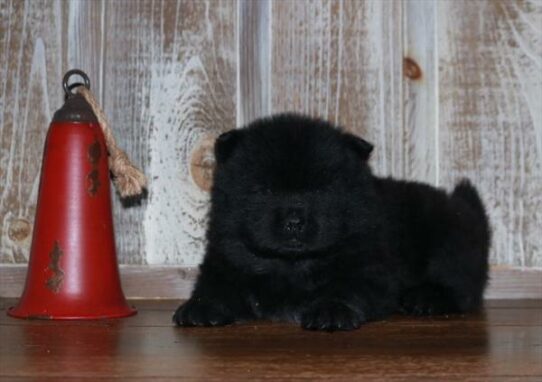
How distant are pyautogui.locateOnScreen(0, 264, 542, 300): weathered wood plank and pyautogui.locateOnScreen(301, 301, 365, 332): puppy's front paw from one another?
942 mm

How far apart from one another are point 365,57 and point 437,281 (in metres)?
0.89

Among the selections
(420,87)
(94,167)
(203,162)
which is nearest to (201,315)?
(94,167)

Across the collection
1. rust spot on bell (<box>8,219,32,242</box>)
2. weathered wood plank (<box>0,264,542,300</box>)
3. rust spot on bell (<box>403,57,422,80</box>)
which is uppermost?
rust spot on bell (<box>403,57,422,80</box>)

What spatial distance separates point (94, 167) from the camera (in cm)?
315

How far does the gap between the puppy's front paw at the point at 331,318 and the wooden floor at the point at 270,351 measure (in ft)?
0.13

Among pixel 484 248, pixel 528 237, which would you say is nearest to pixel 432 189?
pixel 484 248

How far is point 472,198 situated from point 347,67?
25.7 inches

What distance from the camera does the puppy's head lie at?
2.91m

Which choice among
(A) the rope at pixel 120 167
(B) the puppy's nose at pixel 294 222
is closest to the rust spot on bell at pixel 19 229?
(A) the rope at pixel 120 167

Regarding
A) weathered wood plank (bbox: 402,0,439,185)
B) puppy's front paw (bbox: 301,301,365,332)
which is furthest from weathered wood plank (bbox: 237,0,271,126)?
puppy's front paw (bbox: 301,301,365,332)

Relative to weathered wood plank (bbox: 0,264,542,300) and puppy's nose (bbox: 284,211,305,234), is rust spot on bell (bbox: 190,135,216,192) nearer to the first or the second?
weathered wood plank (bbox: 0,264,542,300)

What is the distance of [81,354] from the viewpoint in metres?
2.32

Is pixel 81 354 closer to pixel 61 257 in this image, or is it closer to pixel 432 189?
pixel 61 257

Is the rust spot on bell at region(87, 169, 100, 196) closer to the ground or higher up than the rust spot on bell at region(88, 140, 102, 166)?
closer to the ground
